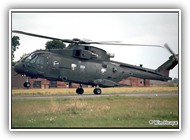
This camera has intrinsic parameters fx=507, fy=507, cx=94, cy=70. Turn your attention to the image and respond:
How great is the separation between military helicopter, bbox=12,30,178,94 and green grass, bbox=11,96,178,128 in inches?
15.3

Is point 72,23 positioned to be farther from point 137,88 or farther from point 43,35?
point 137,88

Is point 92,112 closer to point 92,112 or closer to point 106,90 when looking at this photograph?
point 92,112

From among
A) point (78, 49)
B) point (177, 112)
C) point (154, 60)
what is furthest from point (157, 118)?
point (78, 49)

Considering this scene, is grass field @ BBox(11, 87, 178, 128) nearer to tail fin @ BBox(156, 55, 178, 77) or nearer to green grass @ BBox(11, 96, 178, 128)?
green grass @ BBox(11, 96, 178, 128)

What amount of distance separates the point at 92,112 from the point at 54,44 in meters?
1.60

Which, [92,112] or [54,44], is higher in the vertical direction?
[54,44]

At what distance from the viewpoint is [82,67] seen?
10.8m

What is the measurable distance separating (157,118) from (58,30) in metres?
2.65

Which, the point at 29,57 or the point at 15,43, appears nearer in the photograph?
the point at 15,43

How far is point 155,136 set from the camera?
977 centimetres

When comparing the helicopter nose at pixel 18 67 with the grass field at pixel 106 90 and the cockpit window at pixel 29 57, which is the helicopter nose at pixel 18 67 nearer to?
the cockpit window at pixel 29 57

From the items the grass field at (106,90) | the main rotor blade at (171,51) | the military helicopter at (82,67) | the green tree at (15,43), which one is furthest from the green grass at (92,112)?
the green tree at (15,43)

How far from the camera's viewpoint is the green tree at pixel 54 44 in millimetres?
10297

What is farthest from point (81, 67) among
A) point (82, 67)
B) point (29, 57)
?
point (29, 57)
